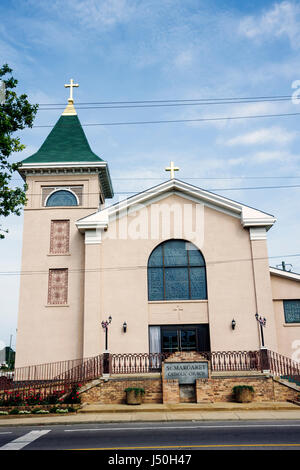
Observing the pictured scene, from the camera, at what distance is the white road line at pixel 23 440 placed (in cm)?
1029

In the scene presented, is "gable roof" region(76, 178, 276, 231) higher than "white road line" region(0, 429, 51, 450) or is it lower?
higher

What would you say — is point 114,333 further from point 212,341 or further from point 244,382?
point 244,382

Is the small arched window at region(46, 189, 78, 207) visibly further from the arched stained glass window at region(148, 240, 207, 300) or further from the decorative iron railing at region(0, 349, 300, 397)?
the decorative iron railing at region(0, 349, 300, 397)

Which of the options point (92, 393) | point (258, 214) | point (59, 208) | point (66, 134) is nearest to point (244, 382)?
point (92, 393)

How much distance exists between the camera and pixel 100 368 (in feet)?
65.9

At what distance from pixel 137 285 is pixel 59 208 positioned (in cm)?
700

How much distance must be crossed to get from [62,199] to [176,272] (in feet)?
27.6

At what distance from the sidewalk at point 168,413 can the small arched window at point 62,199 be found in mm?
12420

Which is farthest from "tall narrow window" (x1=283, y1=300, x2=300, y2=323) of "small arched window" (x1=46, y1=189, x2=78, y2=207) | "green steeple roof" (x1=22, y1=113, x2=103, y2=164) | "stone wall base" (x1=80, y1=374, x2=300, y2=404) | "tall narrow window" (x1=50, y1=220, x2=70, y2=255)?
Result: "green steeple roof" (x1=22, y1=113, x2=103, y2=164)

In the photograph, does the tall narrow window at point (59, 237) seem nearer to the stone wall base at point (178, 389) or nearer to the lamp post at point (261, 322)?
the stone wall base at point (178, 389)

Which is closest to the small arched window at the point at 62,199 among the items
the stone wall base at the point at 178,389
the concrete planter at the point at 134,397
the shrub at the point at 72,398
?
the stone wall base at the point at 178,389

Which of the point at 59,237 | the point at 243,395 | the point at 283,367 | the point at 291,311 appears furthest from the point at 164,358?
the point at 59,237

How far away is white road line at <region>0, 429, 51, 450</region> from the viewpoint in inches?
405

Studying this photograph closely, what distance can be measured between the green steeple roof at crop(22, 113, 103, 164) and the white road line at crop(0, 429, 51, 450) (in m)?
16.7
